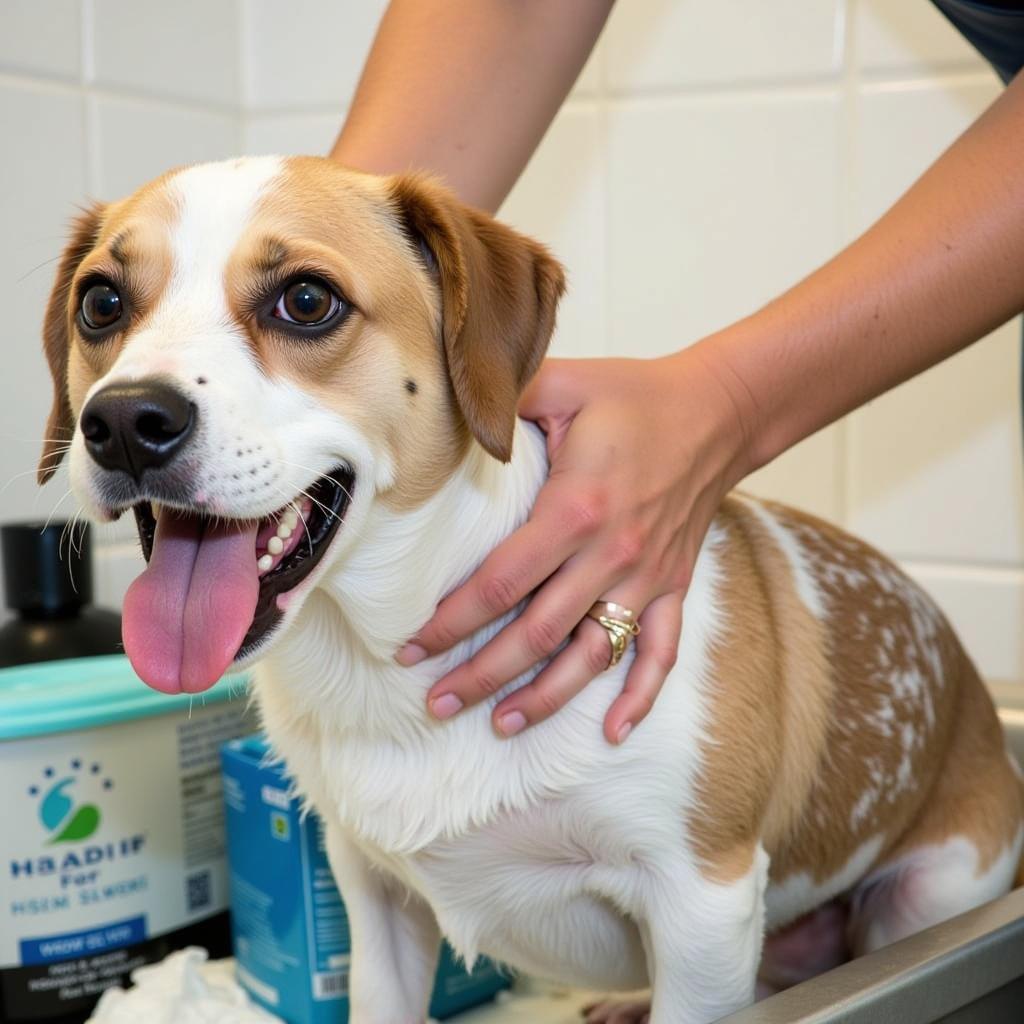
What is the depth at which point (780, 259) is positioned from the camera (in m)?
1.51

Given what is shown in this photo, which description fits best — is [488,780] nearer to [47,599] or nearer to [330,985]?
[330,985]

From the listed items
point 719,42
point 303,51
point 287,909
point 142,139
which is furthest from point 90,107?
point 287,909

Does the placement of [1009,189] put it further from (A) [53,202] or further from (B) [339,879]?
(A) [53,202]

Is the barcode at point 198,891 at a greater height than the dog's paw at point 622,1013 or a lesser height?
greater

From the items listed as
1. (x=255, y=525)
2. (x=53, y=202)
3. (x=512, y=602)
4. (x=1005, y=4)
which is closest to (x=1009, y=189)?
(x=1005, y=4)

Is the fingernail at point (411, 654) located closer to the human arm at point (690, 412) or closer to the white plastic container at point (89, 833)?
the human arm at point (690, 412)

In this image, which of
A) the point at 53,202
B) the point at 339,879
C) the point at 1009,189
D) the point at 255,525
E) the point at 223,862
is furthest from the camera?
the point at 53,202

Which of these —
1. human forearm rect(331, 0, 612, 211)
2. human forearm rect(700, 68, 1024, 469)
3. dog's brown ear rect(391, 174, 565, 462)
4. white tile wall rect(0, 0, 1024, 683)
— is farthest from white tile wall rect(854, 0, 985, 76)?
dog's brown ear rect(391, 174, 565, 462)

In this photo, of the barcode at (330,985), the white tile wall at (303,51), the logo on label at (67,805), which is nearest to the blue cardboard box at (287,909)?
the barcode at (330,985)

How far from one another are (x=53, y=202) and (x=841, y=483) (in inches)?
40.0

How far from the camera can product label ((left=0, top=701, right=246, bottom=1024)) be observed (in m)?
1.06

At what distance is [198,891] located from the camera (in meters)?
1.16

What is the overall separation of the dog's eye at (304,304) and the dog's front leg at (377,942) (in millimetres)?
417

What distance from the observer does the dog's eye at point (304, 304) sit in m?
0.76
